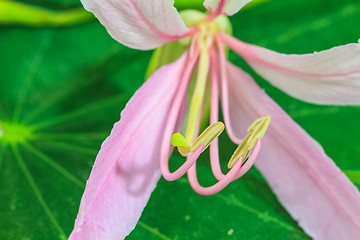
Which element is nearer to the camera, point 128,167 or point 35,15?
point 128,167

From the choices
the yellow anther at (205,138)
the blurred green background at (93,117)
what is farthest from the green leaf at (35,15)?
the yellow anther at (205,138)

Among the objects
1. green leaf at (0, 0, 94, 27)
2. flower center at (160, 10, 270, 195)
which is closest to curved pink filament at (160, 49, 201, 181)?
flower center at (160, 10, 270, 195)

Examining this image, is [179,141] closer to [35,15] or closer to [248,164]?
[248,164]

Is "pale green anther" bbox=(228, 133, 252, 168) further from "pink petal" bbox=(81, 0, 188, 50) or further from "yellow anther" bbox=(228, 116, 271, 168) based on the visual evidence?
"pink petal" bbox=(81, 0, 188, 50)

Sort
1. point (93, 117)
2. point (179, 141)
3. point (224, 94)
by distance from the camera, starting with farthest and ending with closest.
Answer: point (93, 117)
point (224, 94)
point (179, 141)

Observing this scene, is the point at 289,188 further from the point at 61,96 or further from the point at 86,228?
the point at 61,96

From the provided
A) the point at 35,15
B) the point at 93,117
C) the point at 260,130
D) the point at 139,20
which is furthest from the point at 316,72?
the point at 35,15

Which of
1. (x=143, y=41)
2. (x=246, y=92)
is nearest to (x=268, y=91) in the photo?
(x=246, y=92)
